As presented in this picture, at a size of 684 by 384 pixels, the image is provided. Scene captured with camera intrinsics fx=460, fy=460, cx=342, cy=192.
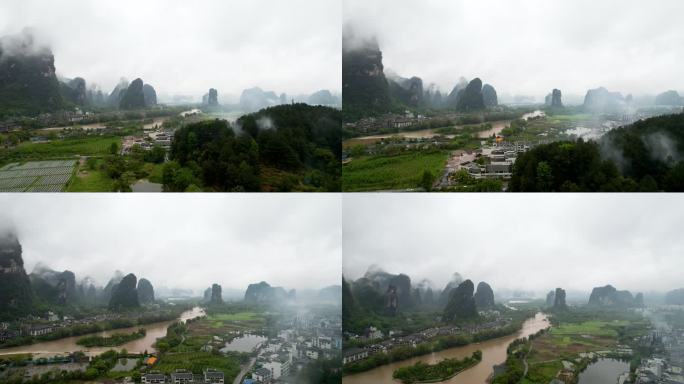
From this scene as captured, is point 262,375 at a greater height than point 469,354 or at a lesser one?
lesser

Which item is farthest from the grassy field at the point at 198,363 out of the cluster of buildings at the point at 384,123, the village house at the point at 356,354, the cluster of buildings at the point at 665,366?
the cluster of buildings at the point at 665,366

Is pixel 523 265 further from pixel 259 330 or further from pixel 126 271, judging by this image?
pixel 126 271

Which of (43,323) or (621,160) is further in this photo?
(43,323)

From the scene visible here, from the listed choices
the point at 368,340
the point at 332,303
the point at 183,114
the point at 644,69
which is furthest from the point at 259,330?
the point at 644,69

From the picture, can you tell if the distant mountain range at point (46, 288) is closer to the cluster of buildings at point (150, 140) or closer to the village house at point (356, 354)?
the cluster of buildings at point (150, 140)

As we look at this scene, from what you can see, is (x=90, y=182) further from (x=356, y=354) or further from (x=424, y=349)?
(x=424, y=349)

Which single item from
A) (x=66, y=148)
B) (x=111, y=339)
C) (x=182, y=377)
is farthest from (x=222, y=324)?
(x=66, y=148)

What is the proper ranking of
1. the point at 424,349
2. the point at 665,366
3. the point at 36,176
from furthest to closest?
the point at 424,349, the point at 36,176, the point at 665,366

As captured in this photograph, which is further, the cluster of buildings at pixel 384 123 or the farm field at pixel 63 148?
the cluster of buildings at pixel 384 123
